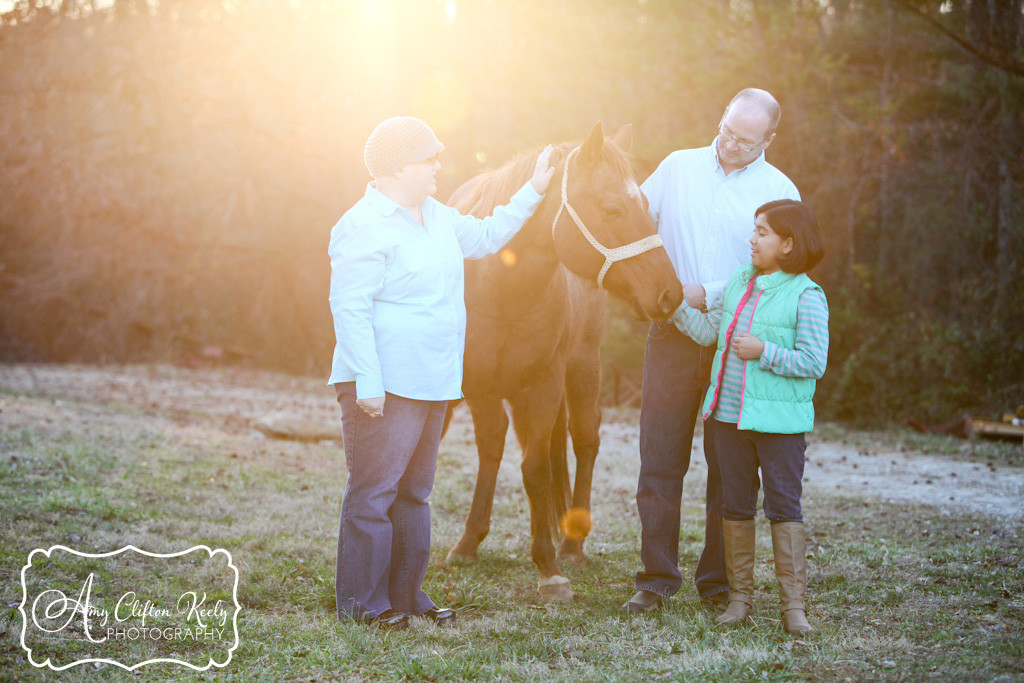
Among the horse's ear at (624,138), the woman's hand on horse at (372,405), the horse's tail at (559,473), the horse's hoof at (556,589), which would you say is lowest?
the horse's hoof at (556,589)

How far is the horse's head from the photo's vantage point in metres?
3.25

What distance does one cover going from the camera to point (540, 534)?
405 centimetres

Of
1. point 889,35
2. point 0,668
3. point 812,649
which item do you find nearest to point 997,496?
point 812,649

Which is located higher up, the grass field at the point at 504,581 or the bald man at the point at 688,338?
the bald man at the point at 688,338

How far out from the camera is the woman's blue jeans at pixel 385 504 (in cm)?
322

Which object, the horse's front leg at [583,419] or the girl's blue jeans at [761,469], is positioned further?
the horse's front leg at [583,419]

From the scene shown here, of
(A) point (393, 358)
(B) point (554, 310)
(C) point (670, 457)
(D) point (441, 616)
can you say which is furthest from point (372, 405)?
(C) point (670, 457)

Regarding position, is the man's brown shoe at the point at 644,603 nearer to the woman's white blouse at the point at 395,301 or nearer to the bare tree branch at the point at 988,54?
the woman's white blouse at the point at 395,301

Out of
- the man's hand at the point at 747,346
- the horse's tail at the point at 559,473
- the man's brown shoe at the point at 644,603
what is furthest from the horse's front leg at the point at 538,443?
the man's hand at the point at 747,346

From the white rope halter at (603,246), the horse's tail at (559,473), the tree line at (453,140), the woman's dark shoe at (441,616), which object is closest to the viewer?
the white rope halter at (603,246)

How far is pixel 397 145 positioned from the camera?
3.14 meters

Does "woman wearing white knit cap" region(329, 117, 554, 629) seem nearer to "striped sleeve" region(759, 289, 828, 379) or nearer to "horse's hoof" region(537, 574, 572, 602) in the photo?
"horse's hoof" region(537, 574, 572, 602)

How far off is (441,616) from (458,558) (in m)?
1.14

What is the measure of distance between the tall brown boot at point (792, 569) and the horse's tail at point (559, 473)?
1.85 metres
